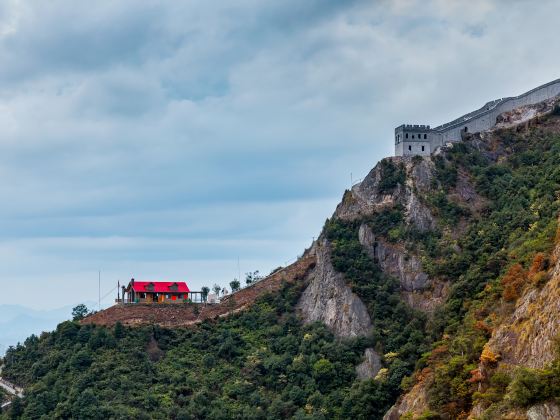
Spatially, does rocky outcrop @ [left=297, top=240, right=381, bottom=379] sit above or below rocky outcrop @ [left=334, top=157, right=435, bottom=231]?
below

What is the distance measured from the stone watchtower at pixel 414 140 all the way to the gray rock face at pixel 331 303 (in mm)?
12786

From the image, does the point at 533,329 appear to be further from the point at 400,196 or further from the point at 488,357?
the point at 400,196

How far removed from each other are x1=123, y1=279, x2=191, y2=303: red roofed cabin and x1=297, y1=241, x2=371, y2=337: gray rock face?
A: 548 inches

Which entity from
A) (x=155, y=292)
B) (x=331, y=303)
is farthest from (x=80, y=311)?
(x=331, y=303)

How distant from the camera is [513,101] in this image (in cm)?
→ 8806

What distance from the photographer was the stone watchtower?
8319 centimetres

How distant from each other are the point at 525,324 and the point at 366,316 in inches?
1040

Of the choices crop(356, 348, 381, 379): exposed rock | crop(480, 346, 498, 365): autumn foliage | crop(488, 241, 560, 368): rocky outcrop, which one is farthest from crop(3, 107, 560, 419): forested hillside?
crop(480, 346, 498, 365): autumn foliage

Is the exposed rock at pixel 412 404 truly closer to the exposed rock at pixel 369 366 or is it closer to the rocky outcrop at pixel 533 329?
the rocky outcrop at pixel 533 329

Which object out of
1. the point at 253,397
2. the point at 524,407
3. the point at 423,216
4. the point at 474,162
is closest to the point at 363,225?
the point at 423,216

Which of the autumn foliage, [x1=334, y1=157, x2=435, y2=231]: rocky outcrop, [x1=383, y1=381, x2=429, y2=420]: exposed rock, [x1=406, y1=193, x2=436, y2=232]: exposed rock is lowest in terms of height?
[x1=383, y1=381, x2=429, y2=420]: exposed rock

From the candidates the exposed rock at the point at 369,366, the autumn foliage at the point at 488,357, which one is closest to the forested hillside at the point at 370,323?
the exposed rock at the point at 369,366

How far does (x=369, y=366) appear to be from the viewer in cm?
6725

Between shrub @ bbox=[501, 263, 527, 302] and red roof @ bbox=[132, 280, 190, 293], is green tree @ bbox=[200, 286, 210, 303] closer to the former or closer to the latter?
red roof @ bbox=[132, 280, 190, 293]
